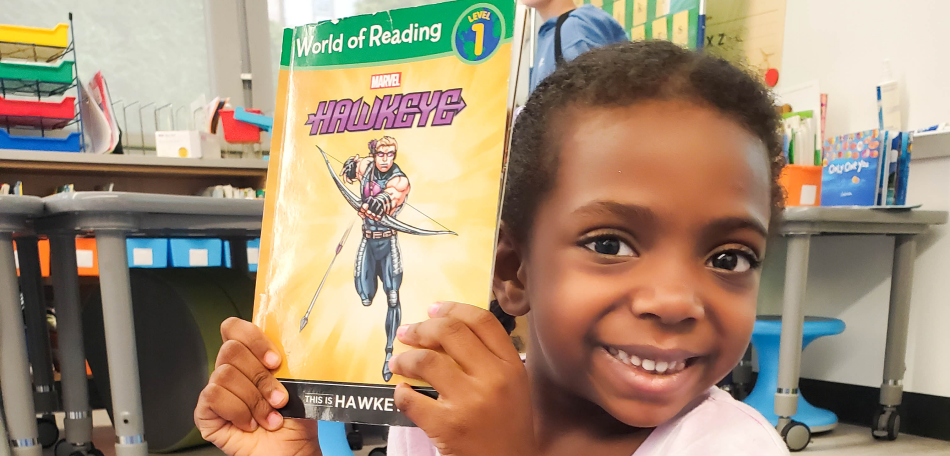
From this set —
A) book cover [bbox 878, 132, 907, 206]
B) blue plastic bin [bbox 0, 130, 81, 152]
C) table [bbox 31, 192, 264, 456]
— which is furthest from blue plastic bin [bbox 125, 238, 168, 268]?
book cover [bbox 878, 132, 907, 206]

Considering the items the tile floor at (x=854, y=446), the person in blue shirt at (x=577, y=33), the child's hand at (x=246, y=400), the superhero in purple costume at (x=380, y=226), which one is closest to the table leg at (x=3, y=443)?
the tile floor at (x=854, y=446)

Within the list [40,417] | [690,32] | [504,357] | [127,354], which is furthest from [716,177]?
[40,417]

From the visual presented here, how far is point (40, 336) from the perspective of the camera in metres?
1.68

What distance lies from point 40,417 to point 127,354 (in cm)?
86

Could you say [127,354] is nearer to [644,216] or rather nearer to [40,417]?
[40,417]

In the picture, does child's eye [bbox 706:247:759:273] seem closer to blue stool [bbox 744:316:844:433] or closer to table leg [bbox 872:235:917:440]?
blue stool [bbox 744:316:844:433]

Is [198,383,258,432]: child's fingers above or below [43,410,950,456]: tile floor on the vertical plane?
above

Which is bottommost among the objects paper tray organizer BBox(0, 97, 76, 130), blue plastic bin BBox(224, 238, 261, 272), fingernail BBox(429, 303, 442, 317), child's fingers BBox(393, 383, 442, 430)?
blue plastic bin BBox(224, 238, 261, 272)

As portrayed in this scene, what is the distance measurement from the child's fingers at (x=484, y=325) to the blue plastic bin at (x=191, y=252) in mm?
2175

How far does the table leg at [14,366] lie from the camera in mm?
1170

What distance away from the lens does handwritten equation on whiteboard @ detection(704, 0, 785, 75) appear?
2.09 m

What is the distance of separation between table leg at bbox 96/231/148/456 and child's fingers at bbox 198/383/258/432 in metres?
0.76

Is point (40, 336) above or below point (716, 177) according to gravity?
below

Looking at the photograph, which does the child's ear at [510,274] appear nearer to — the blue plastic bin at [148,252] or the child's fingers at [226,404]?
the child's fingers at [226,404]
